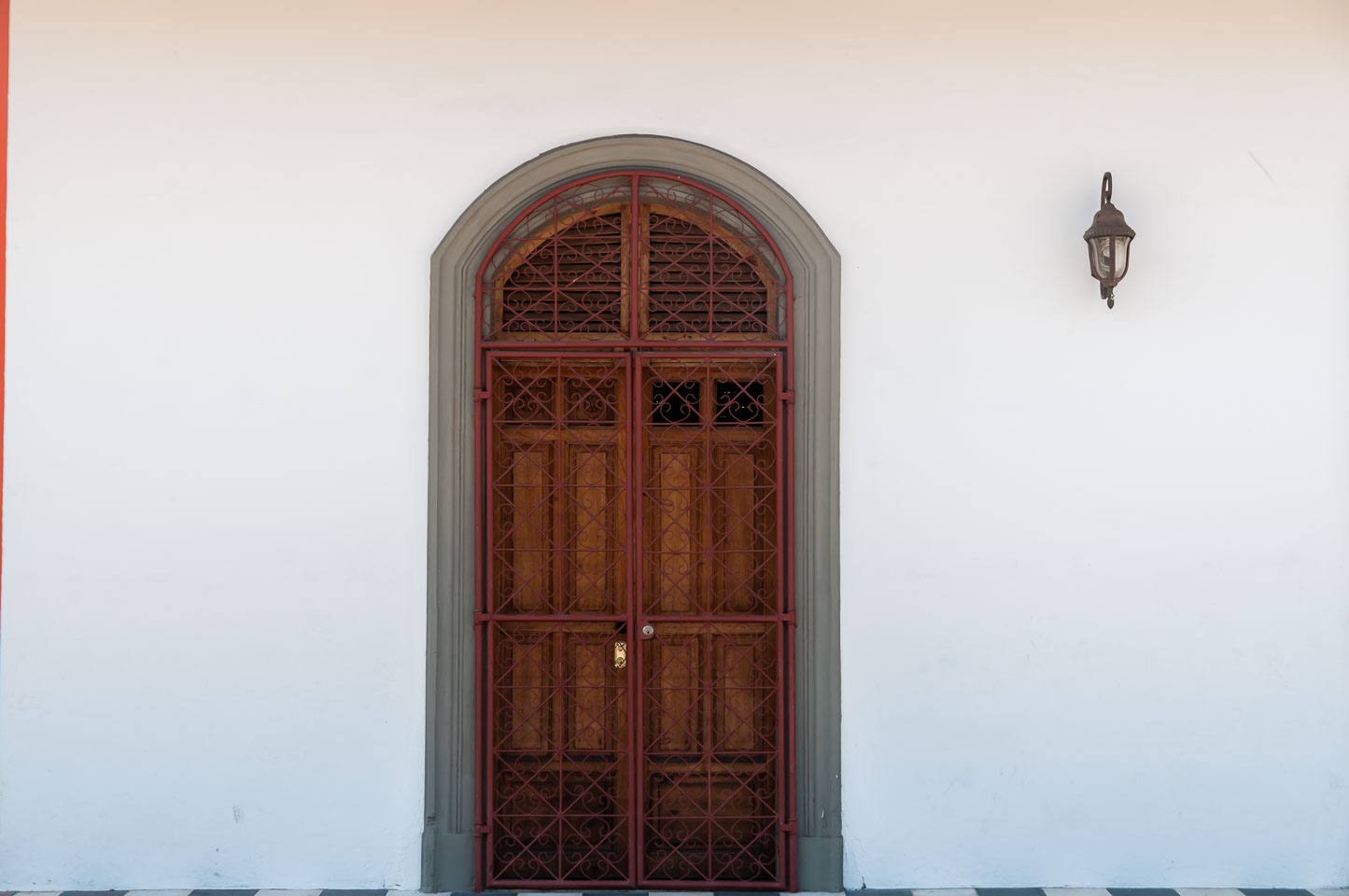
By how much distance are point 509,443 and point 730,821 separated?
1.58 m

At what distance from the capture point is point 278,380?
130 inches

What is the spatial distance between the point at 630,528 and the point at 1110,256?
6.16 feet

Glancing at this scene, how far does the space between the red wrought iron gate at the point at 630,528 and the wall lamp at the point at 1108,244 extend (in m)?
1.08

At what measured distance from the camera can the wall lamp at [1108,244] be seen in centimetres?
319

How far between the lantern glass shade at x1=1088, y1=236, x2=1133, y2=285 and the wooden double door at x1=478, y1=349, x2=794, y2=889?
114cm

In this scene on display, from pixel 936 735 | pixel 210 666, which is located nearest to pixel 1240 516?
pixel 936 735

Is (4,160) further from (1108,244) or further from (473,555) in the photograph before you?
(1108,244)

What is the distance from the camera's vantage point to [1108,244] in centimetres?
320

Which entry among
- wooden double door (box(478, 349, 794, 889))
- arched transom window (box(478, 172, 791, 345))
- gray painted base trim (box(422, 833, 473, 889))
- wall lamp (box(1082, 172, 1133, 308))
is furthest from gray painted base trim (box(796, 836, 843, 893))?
wall lamp (box(1082, 172, 1133, 308))

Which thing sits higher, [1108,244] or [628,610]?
[1108,244]

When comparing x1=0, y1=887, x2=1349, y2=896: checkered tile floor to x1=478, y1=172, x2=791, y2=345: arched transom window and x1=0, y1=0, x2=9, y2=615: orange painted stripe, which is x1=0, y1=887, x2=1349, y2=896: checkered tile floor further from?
x1=478, y1=172, x2=791, y2=345: arched transom window

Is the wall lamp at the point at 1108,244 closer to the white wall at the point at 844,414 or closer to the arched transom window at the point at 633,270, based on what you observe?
the white wall at the point at 844,414

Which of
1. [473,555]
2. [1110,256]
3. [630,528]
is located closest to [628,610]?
[630,528]

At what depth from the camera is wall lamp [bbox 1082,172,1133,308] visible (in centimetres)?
319
